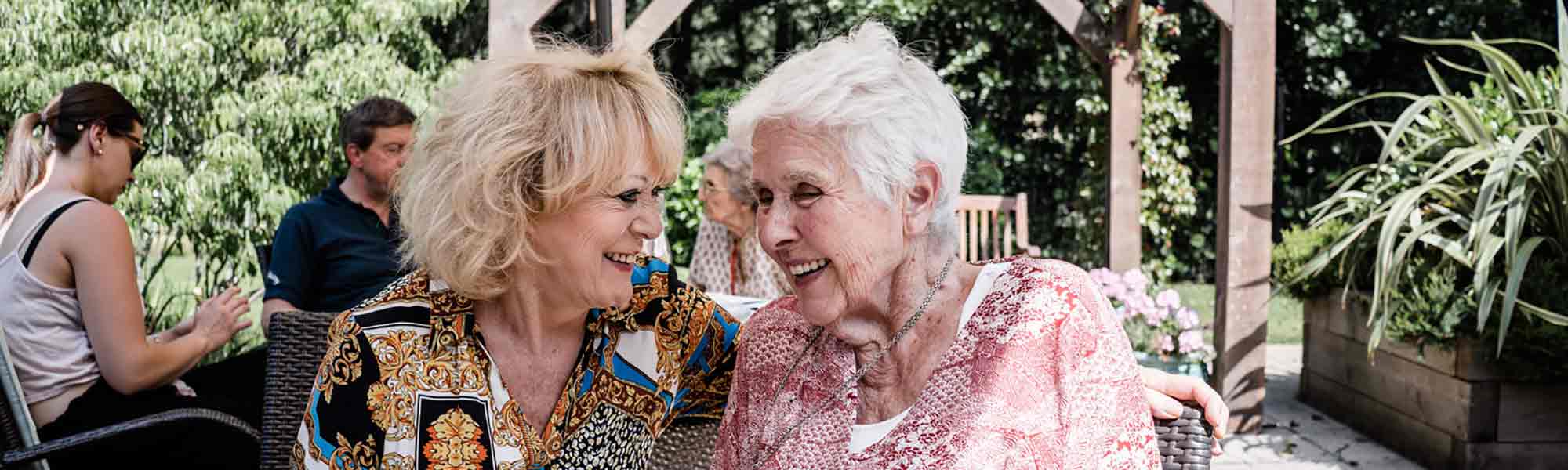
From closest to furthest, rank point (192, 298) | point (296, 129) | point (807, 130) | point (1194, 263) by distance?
point (807, 130) → point (192, 298) → point (296, 129) → point (1194, 263)

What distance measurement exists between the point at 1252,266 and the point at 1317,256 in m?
0.36

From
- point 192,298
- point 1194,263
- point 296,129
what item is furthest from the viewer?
point 1194,263

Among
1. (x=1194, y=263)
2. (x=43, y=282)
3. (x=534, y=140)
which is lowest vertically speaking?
(x=1194, y=263)

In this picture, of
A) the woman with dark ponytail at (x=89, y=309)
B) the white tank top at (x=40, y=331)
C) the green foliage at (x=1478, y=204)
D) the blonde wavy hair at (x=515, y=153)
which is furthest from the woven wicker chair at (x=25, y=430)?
the green foliage at (x=1478, y=204)

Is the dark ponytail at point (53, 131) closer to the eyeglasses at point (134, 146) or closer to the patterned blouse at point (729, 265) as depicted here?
the eyeglasses at point (134, 146)

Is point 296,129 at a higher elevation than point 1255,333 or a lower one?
higher

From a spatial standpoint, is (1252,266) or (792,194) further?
(1252,266)

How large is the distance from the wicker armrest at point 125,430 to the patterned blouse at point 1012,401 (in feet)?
3.72

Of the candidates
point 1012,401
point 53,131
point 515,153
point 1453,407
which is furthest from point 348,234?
point 1453,407

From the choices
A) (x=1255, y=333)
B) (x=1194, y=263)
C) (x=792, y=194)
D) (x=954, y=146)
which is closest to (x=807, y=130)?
(x=792, y=194)

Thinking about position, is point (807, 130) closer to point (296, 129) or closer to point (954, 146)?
point (954, 146)

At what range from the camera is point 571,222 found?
1.69m

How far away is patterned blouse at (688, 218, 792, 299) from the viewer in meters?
3.98

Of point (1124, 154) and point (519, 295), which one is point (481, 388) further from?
point (1124, 154)
